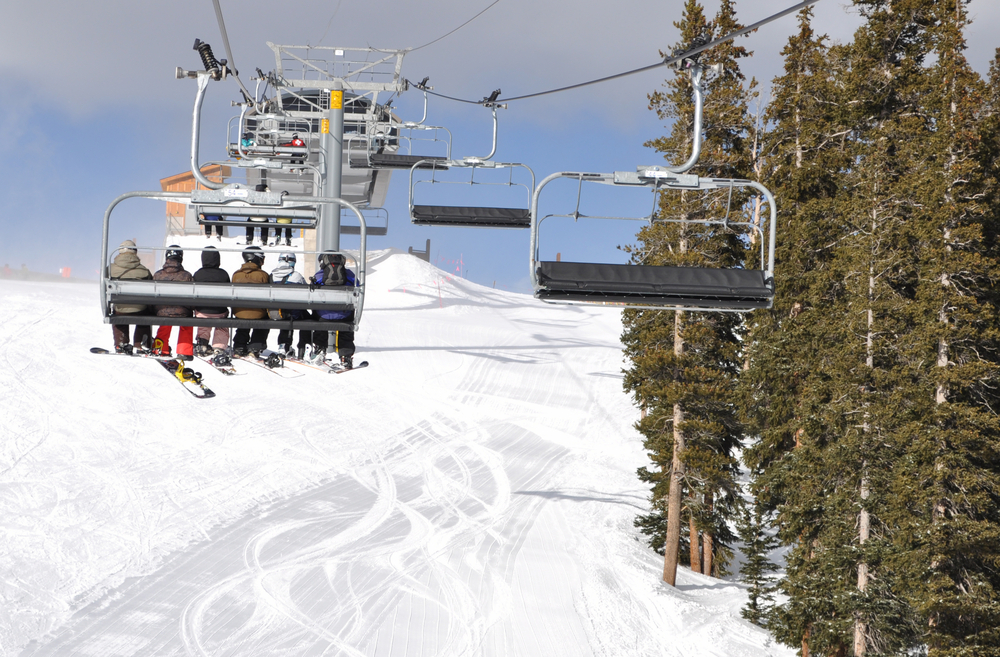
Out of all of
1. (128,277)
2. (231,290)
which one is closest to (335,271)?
(231,290)

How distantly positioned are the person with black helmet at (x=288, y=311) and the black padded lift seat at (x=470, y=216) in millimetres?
2751

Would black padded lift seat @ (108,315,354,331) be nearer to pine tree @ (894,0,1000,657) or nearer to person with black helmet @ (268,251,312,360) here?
person with black helmet @ (268,251,312,360)

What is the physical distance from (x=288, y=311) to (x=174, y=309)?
1.41m

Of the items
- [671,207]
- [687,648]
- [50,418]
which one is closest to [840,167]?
[671,207]

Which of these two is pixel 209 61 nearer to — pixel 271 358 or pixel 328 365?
pixel 271 358

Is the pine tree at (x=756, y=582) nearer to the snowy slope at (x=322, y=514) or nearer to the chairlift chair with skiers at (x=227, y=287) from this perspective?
the snowy slope at (x=322, y=514)

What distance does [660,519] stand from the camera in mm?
21750

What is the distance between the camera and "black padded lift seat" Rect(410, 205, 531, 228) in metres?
13.8

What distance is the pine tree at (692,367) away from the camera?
64.6ft

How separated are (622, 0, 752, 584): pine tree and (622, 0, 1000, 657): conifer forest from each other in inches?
2.2

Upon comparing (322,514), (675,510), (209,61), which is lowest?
(322,514)

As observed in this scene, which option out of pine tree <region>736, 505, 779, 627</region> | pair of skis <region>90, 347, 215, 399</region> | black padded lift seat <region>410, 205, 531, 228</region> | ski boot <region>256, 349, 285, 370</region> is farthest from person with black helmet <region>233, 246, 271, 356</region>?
pine tree <region>736, 505, 779, 627</region>

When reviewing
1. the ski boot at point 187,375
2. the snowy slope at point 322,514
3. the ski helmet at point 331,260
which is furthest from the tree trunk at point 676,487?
the ski boot at point 187,375

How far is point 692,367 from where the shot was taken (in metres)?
19.7
